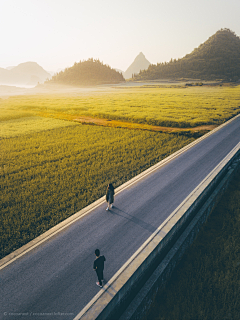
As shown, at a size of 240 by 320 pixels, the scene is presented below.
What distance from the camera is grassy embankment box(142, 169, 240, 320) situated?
23.5ft

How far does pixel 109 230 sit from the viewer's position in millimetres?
8906

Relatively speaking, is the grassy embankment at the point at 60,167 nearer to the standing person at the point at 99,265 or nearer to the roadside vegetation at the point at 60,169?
the roadside vegetation at the point at 60,169

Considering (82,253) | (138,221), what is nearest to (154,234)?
(138,221)

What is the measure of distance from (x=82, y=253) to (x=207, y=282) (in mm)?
5289

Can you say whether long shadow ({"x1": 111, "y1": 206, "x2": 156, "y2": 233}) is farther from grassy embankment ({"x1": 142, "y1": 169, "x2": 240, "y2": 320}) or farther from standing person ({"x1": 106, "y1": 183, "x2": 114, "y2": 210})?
grassy embankment ({"x1": 142, "y1": 169, "x2": 240, "y2": 320})

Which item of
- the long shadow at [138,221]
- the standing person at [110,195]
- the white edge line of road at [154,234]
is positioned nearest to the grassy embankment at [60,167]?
the standing person at [110,195]

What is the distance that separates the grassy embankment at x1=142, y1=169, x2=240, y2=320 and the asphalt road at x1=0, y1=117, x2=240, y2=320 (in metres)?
2.12

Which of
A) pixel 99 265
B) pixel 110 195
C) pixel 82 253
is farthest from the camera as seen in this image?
pixel 110 195

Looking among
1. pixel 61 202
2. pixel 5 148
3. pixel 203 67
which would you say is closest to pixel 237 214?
pixel 61 202

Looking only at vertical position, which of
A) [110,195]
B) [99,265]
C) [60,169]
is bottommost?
[60,169]

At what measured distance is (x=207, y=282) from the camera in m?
8.14

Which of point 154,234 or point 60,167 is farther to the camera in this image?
point 60,167

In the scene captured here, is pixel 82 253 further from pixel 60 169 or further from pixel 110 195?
pixel 60 169

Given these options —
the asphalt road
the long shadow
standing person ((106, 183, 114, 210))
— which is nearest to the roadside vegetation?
the asphalt road
